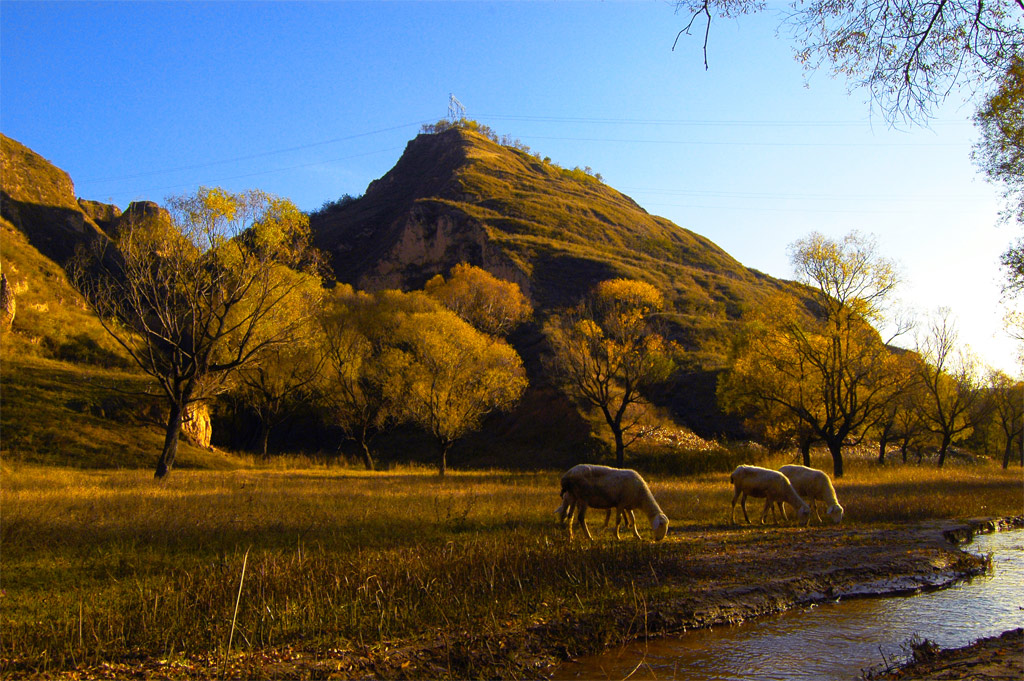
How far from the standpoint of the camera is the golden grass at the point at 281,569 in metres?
7.10

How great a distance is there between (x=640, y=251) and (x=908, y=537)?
361ft

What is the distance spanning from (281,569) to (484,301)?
7028 centimetres

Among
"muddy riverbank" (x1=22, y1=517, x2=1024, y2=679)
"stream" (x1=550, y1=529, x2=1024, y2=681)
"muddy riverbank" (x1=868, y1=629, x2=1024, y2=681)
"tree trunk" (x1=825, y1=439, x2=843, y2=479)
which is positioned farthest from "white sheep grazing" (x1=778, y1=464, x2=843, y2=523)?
"tree trunk" (x1=825, y1=439, x2=843, y2=479)

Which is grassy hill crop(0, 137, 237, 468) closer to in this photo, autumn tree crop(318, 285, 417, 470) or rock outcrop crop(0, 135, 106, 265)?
rock outcrop crop(0, 135, 106, 265)

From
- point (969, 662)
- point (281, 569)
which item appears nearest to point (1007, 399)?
point (969, 662)

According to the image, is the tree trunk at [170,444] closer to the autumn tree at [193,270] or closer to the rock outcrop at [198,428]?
the autumn tree at [193,270]

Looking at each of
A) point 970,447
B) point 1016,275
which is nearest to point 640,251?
Result: point 970,447

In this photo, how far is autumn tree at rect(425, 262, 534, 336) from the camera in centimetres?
7562

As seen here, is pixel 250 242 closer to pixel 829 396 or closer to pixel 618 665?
pixel 618 665

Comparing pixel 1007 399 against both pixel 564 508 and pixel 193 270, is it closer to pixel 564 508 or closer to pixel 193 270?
pixel 564 508

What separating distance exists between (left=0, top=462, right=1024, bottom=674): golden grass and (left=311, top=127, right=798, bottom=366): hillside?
196ft

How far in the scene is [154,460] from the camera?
34594 millimetres

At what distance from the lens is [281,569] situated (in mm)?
8961

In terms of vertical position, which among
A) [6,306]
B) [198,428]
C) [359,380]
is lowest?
[198,428]
